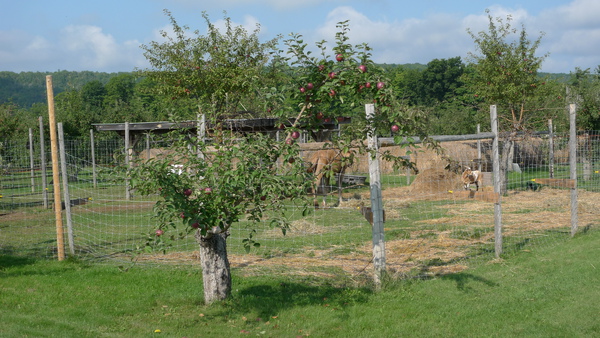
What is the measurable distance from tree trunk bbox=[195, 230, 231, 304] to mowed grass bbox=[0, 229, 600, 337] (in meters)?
0.13

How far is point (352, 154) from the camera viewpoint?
5.54m

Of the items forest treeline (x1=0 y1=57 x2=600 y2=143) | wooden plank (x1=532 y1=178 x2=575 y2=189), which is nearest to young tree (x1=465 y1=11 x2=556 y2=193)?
forest treeline (x1=0 y1=57 x2=600 y2=143)

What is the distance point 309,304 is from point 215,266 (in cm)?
107

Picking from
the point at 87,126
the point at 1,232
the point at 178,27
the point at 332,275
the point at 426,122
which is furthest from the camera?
the point at 87,126

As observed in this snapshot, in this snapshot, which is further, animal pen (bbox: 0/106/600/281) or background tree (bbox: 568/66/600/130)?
background tree (bbox: 568/66/600/130)

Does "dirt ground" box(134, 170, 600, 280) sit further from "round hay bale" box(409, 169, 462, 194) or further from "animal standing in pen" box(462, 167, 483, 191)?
"round hay bale" box(409, 169, 462, 194)

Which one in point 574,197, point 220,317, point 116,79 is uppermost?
point 116,79

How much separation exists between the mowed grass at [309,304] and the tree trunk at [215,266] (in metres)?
0.13

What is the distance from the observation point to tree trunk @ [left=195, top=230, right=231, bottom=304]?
5.82 m

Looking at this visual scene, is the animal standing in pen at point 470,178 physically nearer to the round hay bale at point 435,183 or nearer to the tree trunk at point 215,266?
the round hay bale at point 435,183

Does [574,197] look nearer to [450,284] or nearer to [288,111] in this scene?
[450,284]

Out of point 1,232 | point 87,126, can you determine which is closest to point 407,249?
point 1,232

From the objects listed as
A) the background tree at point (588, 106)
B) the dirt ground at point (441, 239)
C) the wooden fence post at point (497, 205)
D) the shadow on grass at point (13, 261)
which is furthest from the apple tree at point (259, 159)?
the background tree at point (588, 106)

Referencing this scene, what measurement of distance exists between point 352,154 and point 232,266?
10.4ft
